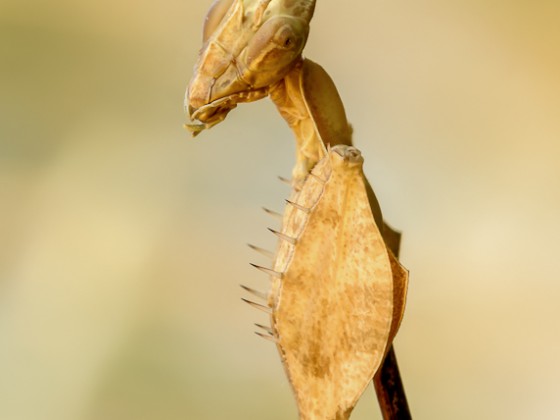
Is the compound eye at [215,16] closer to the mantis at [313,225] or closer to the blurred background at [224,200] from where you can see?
the mantis at [313,225]

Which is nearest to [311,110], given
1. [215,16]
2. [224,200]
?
[215,16]

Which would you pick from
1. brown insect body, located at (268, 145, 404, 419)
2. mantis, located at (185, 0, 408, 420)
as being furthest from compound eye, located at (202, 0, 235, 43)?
brown insect body, located at (268, 145, 404, 419)

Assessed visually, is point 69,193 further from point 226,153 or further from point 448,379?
point 448,379

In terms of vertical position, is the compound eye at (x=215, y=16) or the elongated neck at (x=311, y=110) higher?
the compound eye at (x=215, y=16)

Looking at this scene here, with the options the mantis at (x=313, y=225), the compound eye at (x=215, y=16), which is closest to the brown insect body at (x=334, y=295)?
the mantis at (x=313, y=225)

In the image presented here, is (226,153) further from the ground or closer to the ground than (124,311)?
further from the ground

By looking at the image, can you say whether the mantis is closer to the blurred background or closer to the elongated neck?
the elongated neck

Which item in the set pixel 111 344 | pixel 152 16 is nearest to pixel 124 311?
pixel 111 344
